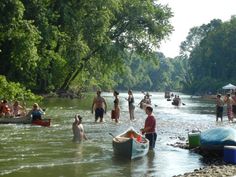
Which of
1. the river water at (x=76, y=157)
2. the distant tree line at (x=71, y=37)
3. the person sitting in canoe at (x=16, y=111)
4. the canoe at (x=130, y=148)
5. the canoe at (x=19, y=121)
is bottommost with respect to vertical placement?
the river water at (x=76, y=157)

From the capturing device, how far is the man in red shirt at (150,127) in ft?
58.0

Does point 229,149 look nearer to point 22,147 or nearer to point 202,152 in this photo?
point 202,152

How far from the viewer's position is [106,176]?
14.0 meters

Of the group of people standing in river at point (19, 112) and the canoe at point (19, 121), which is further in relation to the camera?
the group of people standing in river at point (19, 112)

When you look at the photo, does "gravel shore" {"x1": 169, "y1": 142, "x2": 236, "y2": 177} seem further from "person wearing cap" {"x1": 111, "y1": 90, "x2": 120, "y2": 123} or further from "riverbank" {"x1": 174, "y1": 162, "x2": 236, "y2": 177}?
"person wearing cap" {"x1": 111, "y1": 90, "x2": 120, "y2": 123}

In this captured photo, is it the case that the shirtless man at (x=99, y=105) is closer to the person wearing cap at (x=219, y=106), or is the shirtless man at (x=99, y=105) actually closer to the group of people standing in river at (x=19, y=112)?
the group of people standing in river at (x=19, y=112)

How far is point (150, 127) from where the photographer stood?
18.0 meters

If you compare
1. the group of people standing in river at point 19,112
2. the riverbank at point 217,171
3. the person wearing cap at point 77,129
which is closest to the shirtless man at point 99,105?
the group of people standing in river at point 19,112

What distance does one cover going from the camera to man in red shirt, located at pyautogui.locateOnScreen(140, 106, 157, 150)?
696 inches

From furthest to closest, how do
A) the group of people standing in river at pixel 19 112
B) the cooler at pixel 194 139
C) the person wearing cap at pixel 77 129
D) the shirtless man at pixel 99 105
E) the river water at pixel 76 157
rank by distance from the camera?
1. the shirtless man at pixel 99 105
2. the group of people standing in river at pixel 19 112
3. the person wearing cap at pixel 77 129
4. the cooler at pixel 194 139
5. the river water at pixel 76 157

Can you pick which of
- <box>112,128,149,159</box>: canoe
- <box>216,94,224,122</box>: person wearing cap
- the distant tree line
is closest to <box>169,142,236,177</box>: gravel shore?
<box>112,128,149,159</box>: canoe

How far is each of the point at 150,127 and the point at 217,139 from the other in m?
2.44

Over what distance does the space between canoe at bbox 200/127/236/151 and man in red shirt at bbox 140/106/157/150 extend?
70.0 inches

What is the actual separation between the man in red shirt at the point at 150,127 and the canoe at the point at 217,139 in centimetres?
178
